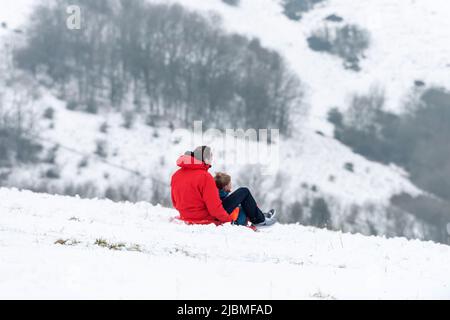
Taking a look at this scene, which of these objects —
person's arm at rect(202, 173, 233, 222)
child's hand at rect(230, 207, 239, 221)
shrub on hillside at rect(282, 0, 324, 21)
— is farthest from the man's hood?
shrub on hillside at rect(282, 0, 324, 21)

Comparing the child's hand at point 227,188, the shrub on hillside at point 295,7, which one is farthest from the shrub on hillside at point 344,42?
the child's hand at point 227,188

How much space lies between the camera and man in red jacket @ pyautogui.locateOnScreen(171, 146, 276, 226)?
8812 mm

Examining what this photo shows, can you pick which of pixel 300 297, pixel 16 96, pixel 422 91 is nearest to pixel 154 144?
pixel 16 96

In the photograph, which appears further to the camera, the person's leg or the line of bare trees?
the line of bare trees

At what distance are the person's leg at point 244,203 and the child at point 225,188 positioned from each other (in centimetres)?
10

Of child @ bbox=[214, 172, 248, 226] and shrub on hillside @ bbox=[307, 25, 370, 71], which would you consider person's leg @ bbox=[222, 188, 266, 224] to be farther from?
shrub on hillside @ bbox=[307, 25, 370, 71]

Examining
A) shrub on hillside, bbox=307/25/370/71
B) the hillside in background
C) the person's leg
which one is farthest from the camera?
shrub on hillside, bbox=307/25/370/71

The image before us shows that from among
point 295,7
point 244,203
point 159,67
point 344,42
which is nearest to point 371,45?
point 344,42

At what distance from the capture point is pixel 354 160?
270 ft

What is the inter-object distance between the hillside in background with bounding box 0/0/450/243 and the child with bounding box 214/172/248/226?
120ft

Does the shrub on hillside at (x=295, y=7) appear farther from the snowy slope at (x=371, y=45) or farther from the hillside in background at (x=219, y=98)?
the hillside in background at (x=219, y=98)

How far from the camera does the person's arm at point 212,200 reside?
346 inches

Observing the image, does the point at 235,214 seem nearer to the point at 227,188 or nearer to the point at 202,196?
the point at 227,188
